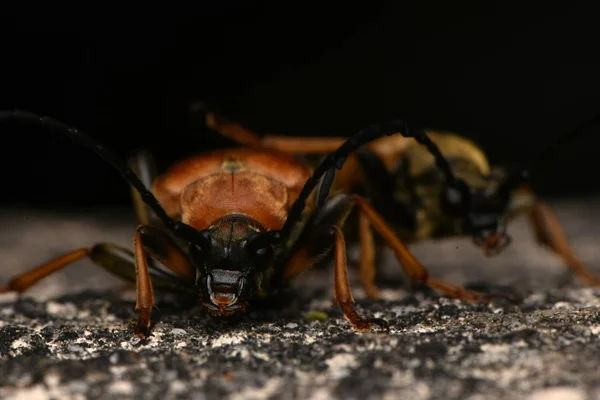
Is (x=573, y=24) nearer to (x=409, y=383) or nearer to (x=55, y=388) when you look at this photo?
(x=409, y=383)

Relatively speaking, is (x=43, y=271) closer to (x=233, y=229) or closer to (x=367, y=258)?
(x=233, y=229)

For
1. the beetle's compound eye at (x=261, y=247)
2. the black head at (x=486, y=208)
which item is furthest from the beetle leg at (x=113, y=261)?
the black head at (x=486, y=208)

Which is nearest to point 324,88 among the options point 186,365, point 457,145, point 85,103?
point 85,103

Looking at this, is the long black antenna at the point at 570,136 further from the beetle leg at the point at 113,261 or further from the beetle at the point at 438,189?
the beetle leg at the point at 113,261

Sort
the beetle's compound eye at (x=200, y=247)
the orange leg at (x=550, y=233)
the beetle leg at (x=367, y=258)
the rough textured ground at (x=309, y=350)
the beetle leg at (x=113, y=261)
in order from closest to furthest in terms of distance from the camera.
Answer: the rough textured ground at (x=309, y=350), the beetle's compound eye at (x=200, y=247), the beetle leg at (x=113, y=261), the beetle leg at (x=367, y=258), the orange leg at (x=550, y=233)

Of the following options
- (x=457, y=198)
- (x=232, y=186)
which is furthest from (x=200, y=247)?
(x=457, y=198)
